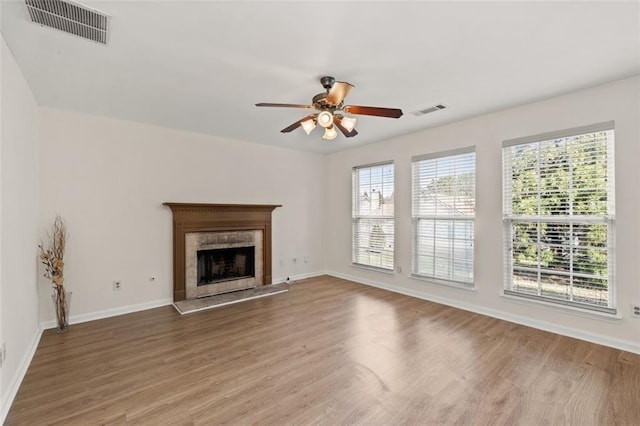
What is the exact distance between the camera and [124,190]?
402 centimetres

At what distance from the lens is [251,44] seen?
2215 millimetres

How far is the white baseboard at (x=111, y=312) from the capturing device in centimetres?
348

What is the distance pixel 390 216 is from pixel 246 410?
12.7 feet

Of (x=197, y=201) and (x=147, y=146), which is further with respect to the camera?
(x=197, y=201)

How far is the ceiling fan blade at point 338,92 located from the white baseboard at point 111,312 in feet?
12.3

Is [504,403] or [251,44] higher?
[251,44]

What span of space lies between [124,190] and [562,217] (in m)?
5.54

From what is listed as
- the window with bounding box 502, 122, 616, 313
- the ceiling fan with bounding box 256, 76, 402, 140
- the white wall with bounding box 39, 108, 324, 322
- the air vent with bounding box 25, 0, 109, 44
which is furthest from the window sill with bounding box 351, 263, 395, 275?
the air vent with bounding box 25, 0, 109, 44

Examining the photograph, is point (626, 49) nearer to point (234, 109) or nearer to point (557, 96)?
point (557, 96)

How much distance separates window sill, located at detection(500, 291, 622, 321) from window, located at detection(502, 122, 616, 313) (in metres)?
0.04

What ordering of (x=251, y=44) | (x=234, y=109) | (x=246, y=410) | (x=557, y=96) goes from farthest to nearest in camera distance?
(x=234, y=109) → (x=557, y=96) → (x=251, y=44) → (x=246, y=410)

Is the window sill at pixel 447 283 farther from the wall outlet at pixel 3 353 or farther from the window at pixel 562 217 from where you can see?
the wall outlet at pixel 3 353

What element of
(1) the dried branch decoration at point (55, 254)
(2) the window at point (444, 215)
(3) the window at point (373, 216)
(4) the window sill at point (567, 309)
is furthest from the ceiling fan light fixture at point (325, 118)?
(1) the dried branch decoration at point (55, 254)

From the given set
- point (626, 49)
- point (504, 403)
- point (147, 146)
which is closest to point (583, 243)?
point (626, 49)
